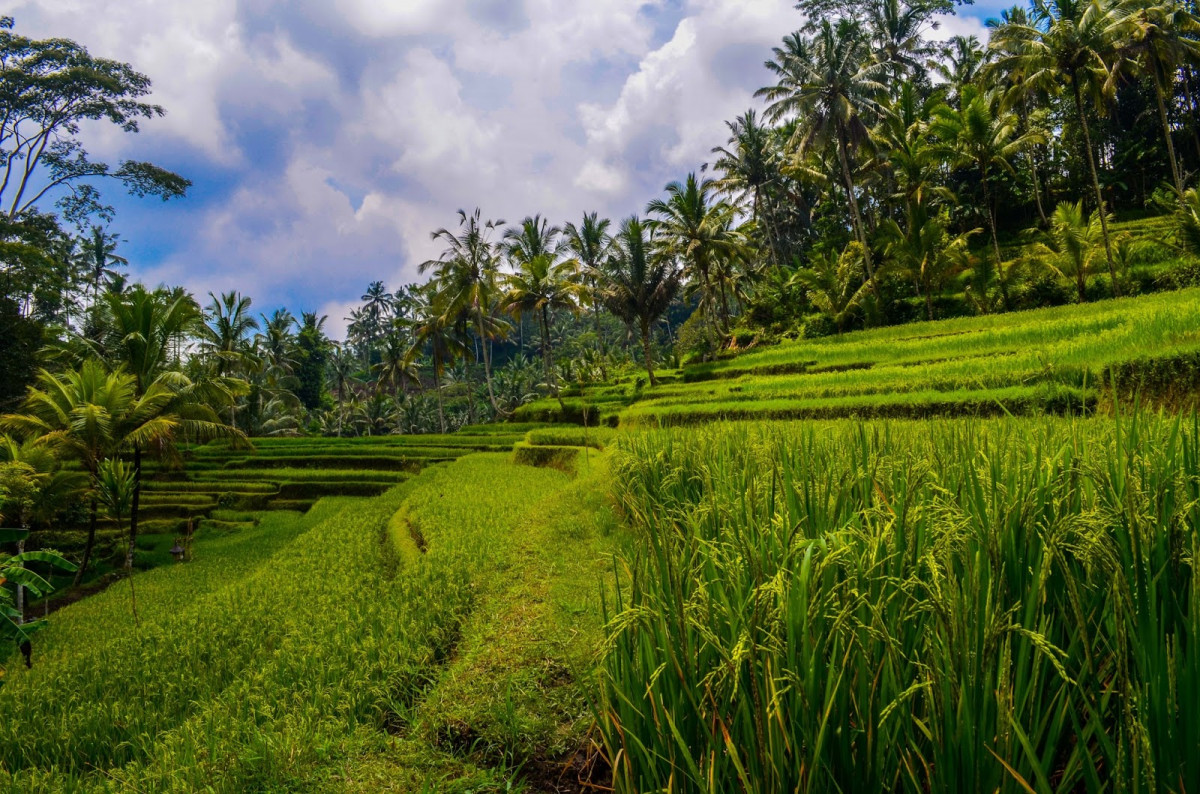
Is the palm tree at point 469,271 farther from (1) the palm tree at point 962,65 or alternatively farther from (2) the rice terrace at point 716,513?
(1) the palm tree at point 962,65

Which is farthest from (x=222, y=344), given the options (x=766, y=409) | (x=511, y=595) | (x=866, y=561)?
(x=866, y=561)

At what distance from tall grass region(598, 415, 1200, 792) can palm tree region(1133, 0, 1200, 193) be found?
2271 cm

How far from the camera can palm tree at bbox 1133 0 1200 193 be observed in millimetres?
18031

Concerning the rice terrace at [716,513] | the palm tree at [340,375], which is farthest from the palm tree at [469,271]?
the palm tree at [340,375]

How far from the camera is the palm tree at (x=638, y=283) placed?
72.7ft

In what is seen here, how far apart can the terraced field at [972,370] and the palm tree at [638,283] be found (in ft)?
14.1

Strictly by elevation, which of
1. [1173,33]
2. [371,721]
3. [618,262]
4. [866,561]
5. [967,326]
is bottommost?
[371,721]

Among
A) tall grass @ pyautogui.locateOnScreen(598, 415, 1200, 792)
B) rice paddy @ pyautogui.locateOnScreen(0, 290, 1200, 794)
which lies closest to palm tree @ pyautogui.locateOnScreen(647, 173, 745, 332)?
rice paddy @ pyautogui.locateOnScreen(0, 290, 1200, 794)

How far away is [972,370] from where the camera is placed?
30.8 feet

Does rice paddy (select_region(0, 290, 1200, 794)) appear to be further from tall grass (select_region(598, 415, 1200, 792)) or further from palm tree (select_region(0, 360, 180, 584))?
palm tree (select_region(0, 360, 180, 584))

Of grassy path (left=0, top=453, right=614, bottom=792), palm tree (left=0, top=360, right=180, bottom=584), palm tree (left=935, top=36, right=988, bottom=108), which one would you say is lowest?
grassy path (left=0, top=453, right=614, bottom=792)

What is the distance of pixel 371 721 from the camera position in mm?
3275

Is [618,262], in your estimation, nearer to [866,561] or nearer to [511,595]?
[511,595]

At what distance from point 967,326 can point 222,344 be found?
31.0 m
